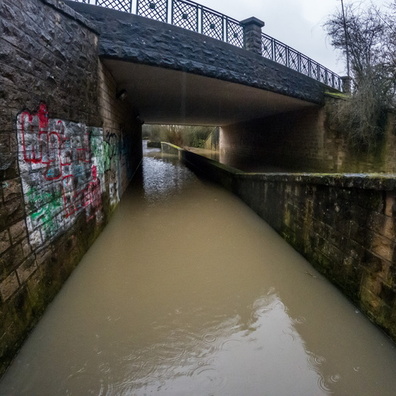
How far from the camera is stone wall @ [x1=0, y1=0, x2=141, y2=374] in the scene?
2303mm

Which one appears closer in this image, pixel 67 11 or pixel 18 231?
pixel 18 231

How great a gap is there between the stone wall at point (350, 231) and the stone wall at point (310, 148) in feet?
20.5

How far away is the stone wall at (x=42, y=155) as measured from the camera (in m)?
2.30

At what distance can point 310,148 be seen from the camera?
11141 mm

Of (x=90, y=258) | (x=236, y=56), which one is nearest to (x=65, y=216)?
(x=90, y=258)

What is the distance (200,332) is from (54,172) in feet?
8.82

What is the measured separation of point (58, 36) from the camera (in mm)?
3463

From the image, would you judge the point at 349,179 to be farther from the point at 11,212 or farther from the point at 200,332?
the point at 11,212

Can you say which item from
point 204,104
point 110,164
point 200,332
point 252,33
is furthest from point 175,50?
point 200,332

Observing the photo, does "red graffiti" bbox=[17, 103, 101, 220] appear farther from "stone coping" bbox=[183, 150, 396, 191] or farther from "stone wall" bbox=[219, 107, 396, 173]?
"stone wall" bbox=[219, 107, 396, 173]

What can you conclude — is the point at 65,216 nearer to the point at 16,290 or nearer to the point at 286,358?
the point at 16,290

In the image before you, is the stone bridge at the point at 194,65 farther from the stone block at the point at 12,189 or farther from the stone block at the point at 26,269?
the stone block at the point at 26,269

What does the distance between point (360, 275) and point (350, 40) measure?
10720 mm

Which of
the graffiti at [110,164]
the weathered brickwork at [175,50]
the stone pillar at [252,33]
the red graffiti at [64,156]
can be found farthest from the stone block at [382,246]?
the stone pillar at [252,33]
